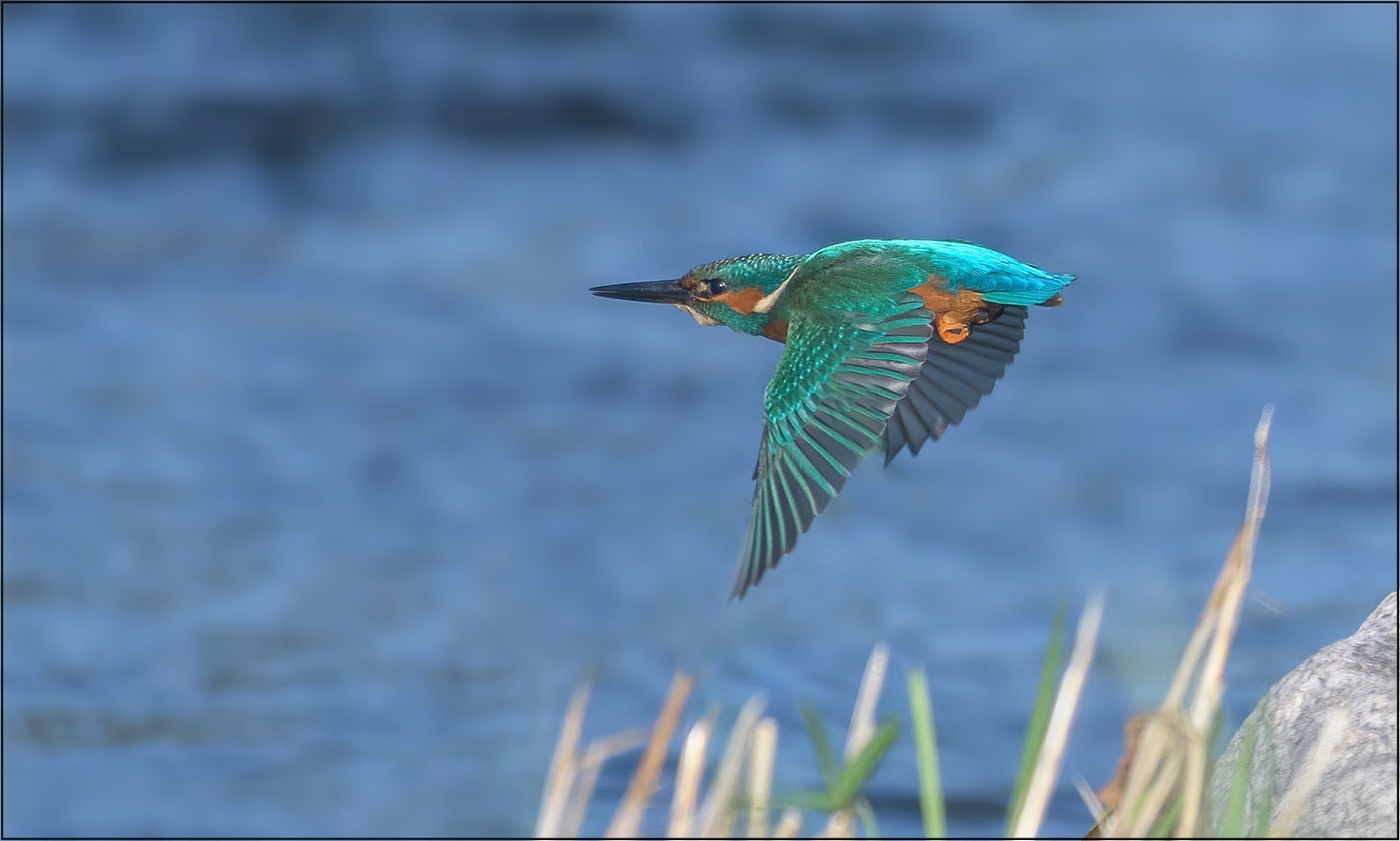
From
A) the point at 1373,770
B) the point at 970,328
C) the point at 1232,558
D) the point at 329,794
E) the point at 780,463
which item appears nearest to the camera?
the point at 1232,558

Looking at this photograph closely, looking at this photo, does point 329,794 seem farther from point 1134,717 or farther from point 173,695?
point 1134,717

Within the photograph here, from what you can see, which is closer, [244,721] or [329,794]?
[329,794]

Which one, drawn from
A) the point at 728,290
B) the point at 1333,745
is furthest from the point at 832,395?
the point at 1333,745

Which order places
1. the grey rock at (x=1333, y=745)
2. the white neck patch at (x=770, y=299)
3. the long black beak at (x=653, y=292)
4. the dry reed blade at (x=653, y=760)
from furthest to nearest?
Answer: the long black beak at (x=653, y=292) → the white neck patch at (x=770, y=299) → the grey rock at (x=1333, y=745) → the dry reed blade at (x=653, y=760)

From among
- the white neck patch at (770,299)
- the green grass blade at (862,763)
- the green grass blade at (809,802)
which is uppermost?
the white neck patch at (770,299)

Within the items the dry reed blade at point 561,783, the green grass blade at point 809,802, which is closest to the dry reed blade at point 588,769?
the dry reed blade at point 561,783

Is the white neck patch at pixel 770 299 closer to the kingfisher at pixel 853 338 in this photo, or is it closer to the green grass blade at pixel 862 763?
the kingfisher at pixel 853 338

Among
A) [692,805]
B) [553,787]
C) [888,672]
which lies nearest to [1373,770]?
[692,805]
